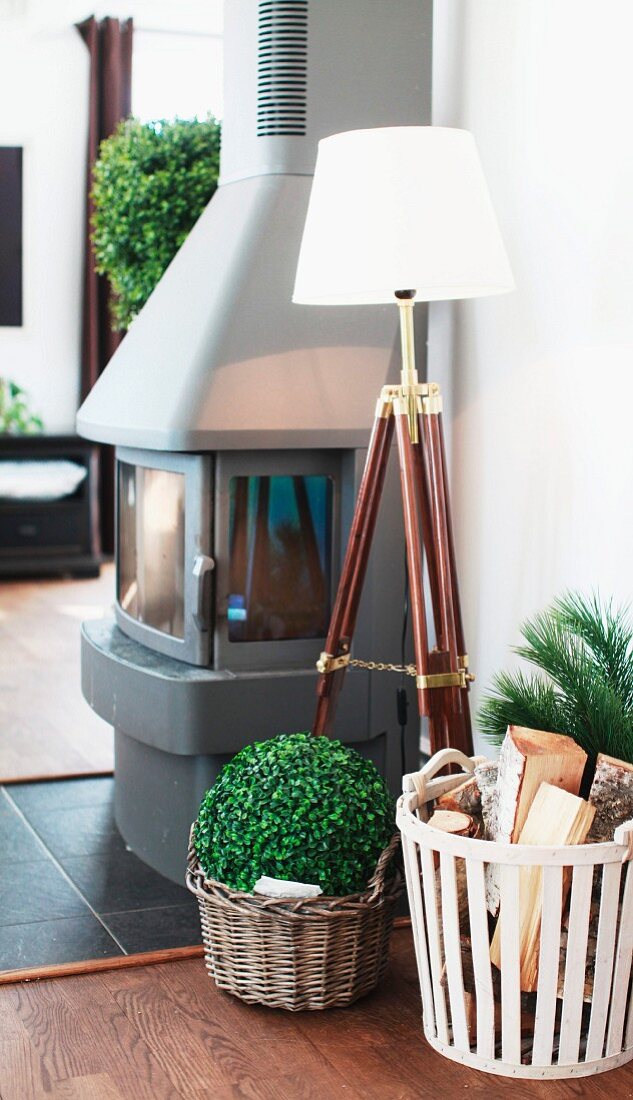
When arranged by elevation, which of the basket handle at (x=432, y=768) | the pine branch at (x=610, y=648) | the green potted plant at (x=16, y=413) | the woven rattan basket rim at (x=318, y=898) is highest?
the green potted plant at (x=16, y=413)

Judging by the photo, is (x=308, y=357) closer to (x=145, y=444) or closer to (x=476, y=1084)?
(x=145, y=444)

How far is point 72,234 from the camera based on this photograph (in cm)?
646

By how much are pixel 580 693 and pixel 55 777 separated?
1.60 metres

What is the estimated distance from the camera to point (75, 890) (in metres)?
2.46

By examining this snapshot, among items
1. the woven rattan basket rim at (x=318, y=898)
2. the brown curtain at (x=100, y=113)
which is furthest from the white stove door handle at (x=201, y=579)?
the brown curtain at (x=100, y=113)

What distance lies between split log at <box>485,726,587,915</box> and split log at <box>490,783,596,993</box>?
1.5 inches

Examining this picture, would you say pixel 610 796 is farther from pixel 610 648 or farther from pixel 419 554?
pixel 419 554

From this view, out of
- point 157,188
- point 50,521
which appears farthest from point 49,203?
point 157,188

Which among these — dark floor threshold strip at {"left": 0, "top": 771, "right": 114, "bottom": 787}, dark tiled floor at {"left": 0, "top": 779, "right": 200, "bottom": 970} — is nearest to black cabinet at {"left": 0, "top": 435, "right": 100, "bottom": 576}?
dark floor threshold strip at {"left": 0, "top": 771, "right": 114, "bottom": 787}

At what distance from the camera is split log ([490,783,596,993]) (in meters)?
1.76

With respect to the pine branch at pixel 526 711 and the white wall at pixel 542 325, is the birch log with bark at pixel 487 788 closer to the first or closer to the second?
the pine branch at pixel 526 711

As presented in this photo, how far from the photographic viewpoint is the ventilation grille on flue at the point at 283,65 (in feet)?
8.46

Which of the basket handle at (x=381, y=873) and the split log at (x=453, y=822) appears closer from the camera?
the split log at (x=453, y=822)

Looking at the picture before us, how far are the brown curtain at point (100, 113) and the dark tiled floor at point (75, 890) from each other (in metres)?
3.78
